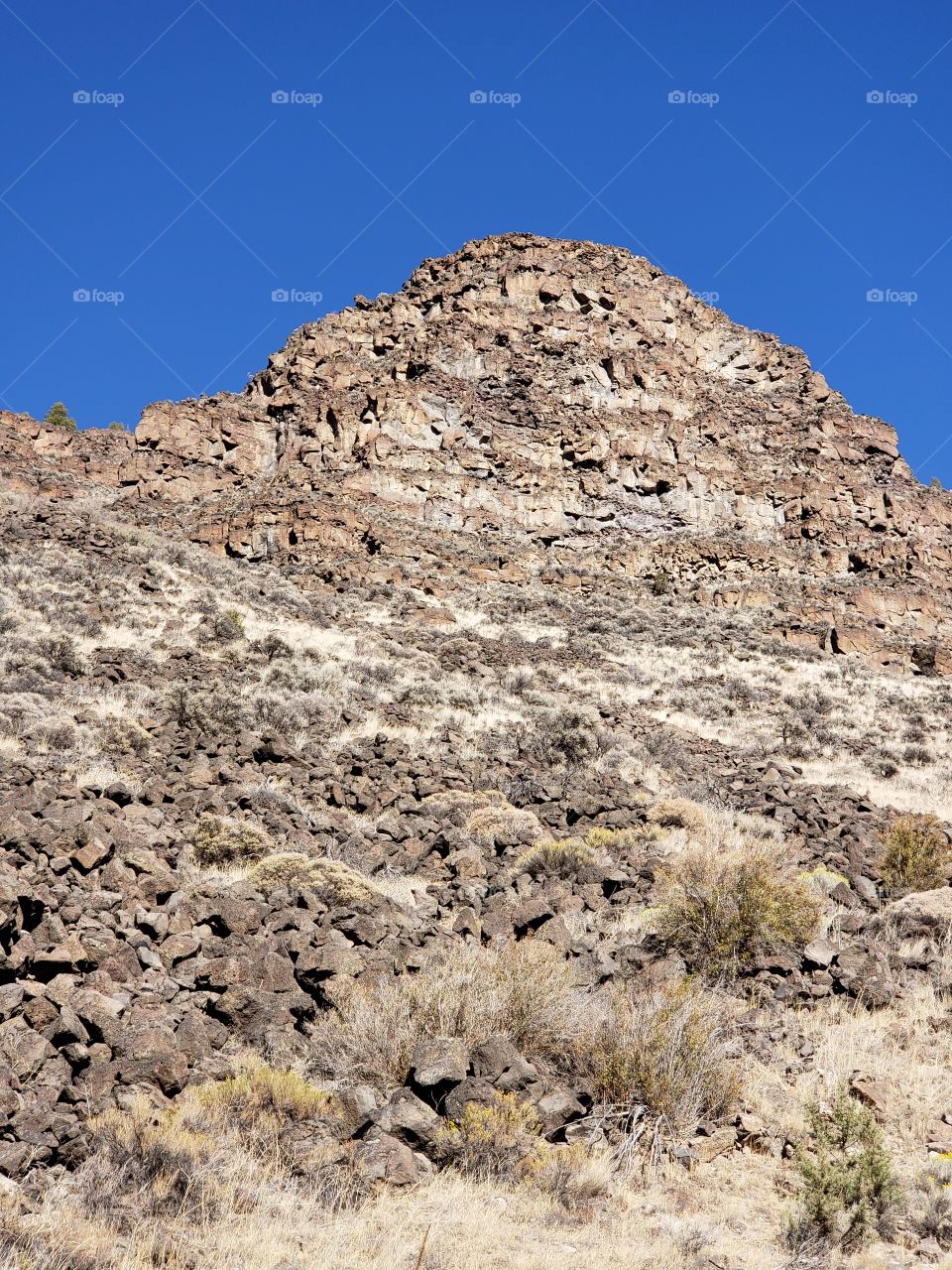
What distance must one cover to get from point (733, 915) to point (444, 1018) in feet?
9.81

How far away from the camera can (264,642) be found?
2052cm

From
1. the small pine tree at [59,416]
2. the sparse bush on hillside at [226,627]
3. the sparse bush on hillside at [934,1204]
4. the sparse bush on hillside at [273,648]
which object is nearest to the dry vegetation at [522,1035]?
the sparse bush on hillside at [934,1204]

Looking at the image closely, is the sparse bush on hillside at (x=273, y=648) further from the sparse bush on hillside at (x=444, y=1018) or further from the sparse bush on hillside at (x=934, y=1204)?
the sparse bush on hillside at (x=934, y=1204)

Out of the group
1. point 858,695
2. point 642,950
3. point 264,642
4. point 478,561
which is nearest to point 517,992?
point 642,950

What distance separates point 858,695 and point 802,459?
3260 centimetres

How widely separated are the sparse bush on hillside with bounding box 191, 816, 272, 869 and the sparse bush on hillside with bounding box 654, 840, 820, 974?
3835 mm

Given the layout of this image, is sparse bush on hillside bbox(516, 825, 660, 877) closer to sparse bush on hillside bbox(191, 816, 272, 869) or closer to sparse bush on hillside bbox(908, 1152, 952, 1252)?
sparse bush on hillside bbox(191, 816, 272, 869)

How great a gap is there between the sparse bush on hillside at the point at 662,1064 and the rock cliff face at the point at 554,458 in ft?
103

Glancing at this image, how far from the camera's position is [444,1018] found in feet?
16.4

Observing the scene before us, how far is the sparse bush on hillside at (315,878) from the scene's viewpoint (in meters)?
7.07

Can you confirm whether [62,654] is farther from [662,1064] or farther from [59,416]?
[59,416]

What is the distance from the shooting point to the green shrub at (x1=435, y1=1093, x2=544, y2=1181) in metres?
4.14

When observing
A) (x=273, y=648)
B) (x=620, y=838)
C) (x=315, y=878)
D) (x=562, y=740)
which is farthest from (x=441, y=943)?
(x=273, y=648)

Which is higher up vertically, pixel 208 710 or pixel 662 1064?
pixel 208 710
